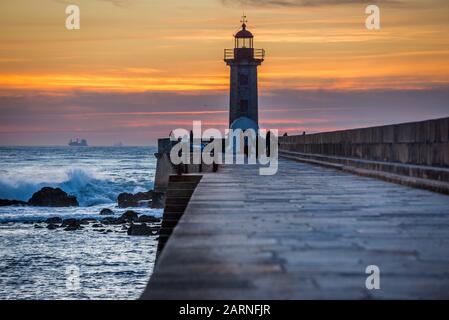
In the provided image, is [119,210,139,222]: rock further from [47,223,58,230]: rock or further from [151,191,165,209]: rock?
[151,191,165,209]: rock

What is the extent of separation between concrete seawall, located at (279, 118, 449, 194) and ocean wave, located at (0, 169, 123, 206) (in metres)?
53.6

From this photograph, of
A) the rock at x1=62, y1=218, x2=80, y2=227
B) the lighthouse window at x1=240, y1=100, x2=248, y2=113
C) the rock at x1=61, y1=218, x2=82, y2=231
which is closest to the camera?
the rock at x1=61, y1=218, x2=82, y2=231

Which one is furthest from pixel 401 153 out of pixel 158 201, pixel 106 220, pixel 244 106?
pixel 244 106

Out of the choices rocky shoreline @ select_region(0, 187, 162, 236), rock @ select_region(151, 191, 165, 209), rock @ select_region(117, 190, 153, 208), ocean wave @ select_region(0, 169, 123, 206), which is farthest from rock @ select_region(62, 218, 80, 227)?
ocean wave @ select_region(0, 169, 123, 206)

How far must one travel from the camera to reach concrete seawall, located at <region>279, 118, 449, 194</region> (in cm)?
1181

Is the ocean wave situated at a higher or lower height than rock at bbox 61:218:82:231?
higher

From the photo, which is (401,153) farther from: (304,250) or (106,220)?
(106,220)

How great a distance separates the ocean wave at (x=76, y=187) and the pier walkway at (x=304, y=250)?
64.7m

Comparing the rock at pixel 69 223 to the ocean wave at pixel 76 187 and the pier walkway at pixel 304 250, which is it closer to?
the ocean wave at pixel 76 187

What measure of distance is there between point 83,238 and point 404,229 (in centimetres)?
2915

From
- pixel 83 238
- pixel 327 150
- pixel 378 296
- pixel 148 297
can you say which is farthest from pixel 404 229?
pixel 83 238

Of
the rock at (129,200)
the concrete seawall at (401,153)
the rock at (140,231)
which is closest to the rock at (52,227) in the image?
the rock at (140,231)

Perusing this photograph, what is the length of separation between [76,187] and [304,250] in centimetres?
8172
